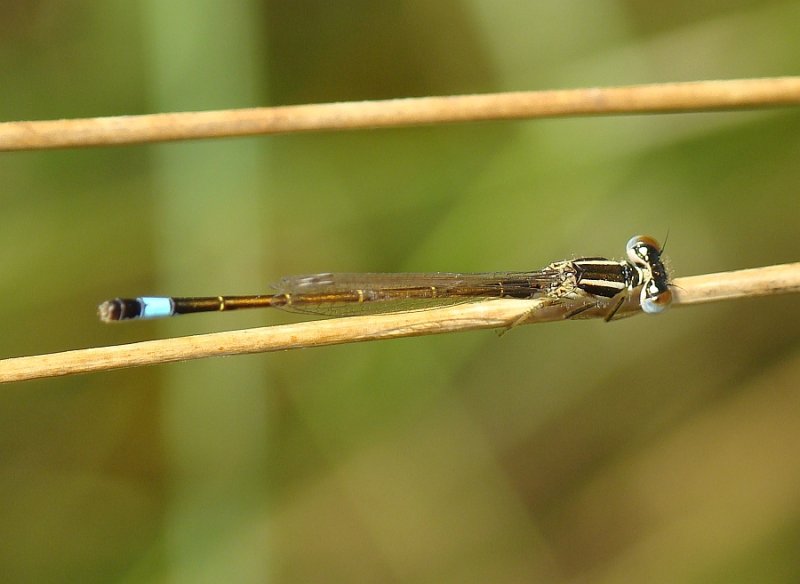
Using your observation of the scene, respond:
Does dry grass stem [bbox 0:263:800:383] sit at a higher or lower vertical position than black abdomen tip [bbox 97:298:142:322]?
lower

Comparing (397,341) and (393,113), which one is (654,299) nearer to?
(393,113)

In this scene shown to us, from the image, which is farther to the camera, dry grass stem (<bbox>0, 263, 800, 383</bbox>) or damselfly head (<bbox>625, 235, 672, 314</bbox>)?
Answer: damselfly head (<bbox>625, 235, 672, 314</bbox>)

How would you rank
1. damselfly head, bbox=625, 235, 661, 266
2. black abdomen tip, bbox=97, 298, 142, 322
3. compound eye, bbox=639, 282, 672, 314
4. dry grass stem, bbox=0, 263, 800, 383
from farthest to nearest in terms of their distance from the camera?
damselfly head, bbox=625, 235, 661, 266 → compound eye, bbox=639, 282, 672, 314 → black abdomen tip, bbox=97, 298, 142, 322 → dry grass stem, bbox=0, 263, 800, 383

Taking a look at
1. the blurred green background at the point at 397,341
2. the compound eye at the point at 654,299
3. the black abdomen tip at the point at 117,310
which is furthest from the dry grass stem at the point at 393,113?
the blurred green background at the point at 397,341

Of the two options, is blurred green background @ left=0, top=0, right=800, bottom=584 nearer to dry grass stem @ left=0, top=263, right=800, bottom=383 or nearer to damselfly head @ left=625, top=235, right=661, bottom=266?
damselfly head @ left=625, top=235, right=661, bottom=266

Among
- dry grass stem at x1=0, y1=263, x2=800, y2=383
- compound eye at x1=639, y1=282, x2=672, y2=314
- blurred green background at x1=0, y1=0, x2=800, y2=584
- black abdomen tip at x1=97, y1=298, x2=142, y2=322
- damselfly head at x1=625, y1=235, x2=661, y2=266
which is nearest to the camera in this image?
dry grass stem at x1=0, y1=263, x2=800, y2=383

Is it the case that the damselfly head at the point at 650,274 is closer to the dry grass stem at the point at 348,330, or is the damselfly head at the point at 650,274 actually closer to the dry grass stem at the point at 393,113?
the dry grass stem at the point at 348,330

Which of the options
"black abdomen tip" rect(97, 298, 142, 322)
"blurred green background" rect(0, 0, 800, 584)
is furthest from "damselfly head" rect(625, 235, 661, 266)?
"black abdomen tip" rect(97, 298, 142, 322)
